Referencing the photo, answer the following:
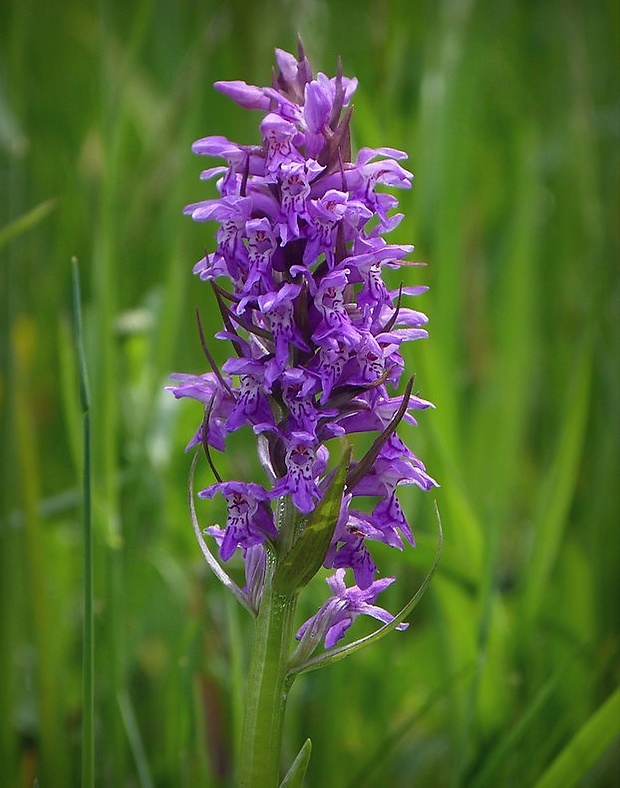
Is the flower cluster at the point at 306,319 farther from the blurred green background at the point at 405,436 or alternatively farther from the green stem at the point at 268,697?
the blurred green background at the point at 405,436

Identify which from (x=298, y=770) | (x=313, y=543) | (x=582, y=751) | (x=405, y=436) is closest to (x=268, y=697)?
(x=298, y=770)

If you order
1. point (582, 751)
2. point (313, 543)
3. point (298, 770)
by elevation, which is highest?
point (313, 543)

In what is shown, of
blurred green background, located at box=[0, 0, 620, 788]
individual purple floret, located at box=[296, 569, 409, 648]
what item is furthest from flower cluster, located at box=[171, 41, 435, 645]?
blurred green background, located at box=[0, 0, 620, 788]

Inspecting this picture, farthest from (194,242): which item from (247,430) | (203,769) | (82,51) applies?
(82,51)

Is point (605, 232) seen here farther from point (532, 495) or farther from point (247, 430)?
point (247, 430)

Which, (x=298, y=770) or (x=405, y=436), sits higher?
(x=405, y=436)

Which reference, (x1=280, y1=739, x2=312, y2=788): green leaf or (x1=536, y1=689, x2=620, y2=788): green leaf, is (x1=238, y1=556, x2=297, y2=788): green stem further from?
(x1=536, y1=689, x2=620, y2=788): green leaf

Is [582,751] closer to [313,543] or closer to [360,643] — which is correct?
[360,643]
